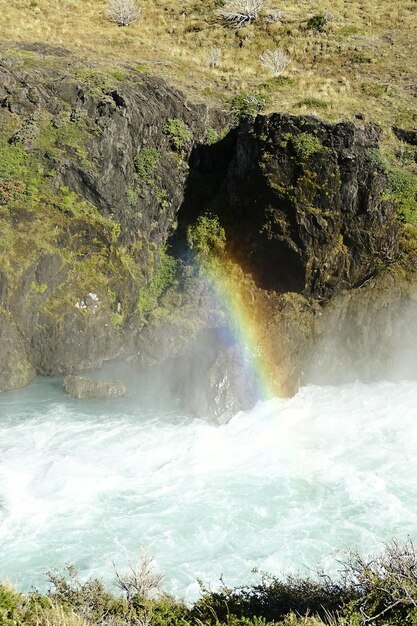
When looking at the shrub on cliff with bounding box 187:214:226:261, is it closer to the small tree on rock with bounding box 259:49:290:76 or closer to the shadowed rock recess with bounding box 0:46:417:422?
the shadowed rock recess with bounding box 0:46:417:422

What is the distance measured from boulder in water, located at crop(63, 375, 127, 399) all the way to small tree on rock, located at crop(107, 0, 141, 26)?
1504 inches

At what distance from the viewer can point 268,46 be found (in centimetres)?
4903

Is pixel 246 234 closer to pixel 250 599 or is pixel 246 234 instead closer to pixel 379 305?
pixel 379 305

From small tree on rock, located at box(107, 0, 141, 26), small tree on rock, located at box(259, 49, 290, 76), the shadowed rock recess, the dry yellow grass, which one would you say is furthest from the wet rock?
small tree on rock, located at box(107, 0, 141, 26)

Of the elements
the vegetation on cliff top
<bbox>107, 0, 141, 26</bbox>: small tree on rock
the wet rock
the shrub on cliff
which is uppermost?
<bbox>107, 0, 141, 26</bbox>: small tree on rock

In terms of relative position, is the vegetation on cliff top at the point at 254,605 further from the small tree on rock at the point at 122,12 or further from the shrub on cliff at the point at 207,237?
the small tree on rock at the point at 122,12

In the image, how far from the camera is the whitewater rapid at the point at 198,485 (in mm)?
15078

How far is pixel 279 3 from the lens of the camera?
2263 inches

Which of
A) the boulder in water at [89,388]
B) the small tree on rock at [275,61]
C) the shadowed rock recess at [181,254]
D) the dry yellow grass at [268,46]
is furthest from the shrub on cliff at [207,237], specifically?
the small tree on rock at [275,61]

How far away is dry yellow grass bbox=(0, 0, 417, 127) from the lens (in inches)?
1500

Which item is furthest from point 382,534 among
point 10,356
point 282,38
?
point 282,38

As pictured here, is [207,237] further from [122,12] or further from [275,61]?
[122,12]

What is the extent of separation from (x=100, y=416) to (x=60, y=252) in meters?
7.98

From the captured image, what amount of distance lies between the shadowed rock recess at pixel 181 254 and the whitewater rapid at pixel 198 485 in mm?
2238
